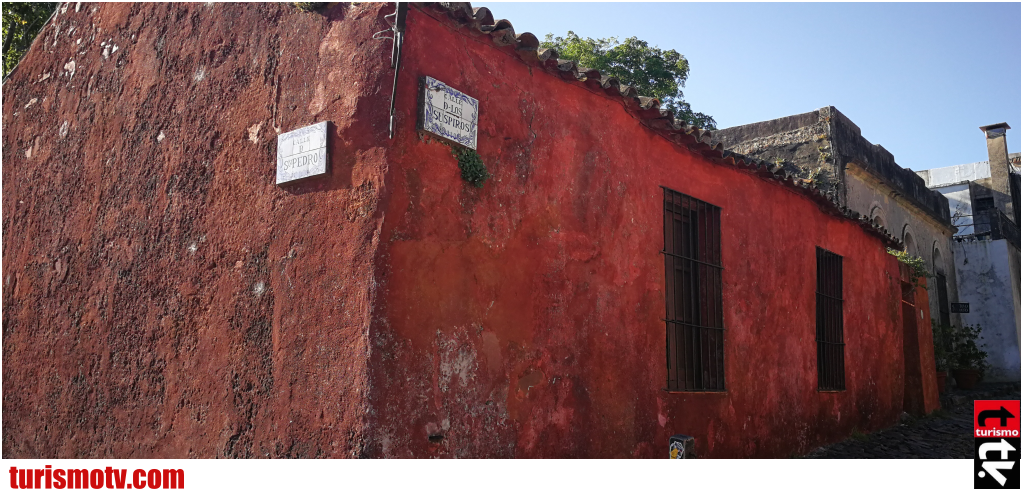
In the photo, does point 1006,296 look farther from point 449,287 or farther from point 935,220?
point 449,287

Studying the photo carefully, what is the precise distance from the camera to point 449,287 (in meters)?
4.34

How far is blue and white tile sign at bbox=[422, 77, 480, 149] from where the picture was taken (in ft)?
14.3

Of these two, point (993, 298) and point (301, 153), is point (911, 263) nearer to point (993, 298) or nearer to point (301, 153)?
point (993, 298)

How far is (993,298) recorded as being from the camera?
1720 centimetres

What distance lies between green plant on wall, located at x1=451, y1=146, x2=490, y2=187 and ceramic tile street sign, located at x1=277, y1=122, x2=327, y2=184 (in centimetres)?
75

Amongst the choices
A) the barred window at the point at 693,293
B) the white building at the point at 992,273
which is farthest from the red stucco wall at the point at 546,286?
the white building at the point at 992,273

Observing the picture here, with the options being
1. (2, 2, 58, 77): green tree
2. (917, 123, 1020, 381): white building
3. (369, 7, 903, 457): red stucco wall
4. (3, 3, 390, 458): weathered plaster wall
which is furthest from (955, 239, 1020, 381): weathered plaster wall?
(2, 2, 58, 77): green tree

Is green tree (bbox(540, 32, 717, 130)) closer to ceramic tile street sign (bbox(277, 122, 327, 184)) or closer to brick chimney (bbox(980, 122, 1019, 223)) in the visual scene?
brick chimney (bbox(980, 122, 1019, 223))

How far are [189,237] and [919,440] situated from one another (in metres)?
7.84

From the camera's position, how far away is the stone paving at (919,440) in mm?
7797

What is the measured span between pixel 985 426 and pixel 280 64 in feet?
17.4

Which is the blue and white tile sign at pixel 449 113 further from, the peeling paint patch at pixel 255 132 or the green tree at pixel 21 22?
the green tree at pixel 21 22

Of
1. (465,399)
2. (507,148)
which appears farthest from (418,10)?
(465,399)

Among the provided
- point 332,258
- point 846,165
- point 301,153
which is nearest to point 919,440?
point 846,165
